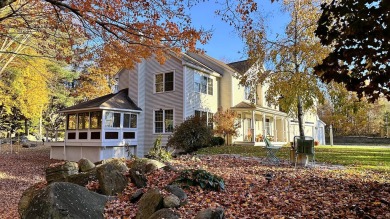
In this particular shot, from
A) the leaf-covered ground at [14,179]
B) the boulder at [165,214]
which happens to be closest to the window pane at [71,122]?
the leaf-covered ground at [14,179]

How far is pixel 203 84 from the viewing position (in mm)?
22297

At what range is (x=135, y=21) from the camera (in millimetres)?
9328

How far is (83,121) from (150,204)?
1593 centimetres

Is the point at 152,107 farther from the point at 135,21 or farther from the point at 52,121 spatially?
the point at 52,121

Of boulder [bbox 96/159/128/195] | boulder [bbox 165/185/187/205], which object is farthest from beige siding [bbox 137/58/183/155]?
boulder [bbox 165/185/187/205]

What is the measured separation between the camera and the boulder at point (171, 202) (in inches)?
196

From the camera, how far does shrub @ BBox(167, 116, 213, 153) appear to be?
17953mm

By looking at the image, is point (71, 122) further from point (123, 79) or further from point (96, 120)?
point (123, 79)

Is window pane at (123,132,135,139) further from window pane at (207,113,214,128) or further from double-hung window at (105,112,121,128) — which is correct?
window pane at (207,113,214,128)

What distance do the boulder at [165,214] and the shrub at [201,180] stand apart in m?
1.61

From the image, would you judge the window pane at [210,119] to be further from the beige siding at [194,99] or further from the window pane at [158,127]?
the window pane at [158,127]

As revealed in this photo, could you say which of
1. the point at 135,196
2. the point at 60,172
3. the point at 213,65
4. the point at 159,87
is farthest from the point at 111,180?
the point at 213,65

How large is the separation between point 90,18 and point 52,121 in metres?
33.0

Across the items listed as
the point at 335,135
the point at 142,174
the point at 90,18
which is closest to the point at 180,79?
the point at 90,18
